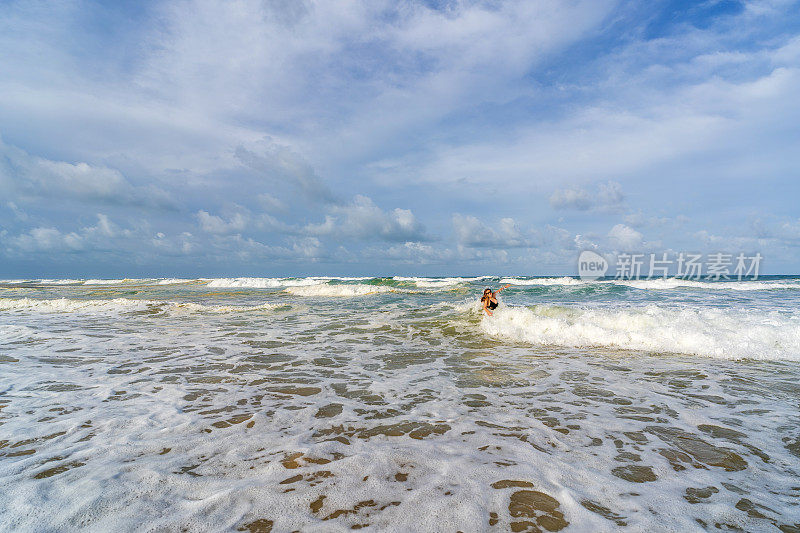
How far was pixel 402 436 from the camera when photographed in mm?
4098

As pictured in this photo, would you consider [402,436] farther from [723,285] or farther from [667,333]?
[723,285]

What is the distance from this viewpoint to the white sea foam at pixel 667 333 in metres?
8.55

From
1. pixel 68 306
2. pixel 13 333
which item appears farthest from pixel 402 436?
pixel 68 306

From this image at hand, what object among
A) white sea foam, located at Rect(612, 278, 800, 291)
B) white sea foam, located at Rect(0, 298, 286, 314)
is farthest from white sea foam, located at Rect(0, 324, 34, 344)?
white sea foam, located at Rect(612, 278, 800, 291)

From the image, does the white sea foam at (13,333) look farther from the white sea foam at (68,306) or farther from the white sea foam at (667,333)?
the white sea foam at (667,333)

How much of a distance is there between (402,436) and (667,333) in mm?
8579

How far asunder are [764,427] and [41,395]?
9371 mm

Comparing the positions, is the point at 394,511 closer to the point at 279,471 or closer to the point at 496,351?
the point at 279,471

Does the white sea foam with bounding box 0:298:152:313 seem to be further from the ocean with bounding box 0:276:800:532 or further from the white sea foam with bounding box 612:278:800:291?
the white sea foam with bounding box 612:278:800:291

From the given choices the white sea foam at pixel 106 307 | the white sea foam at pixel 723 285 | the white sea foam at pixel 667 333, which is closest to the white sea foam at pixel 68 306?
the white sea foam at pixel 106 307

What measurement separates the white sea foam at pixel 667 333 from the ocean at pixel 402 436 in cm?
9

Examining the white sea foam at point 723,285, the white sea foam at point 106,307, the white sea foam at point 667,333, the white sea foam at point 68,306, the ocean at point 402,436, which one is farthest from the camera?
the white sea foam at point 723,285

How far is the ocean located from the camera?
2771 mm

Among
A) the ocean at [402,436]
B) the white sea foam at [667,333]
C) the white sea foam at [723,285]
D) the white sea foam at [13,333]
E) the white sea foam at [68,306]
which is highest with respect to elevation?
the white sea foam at [723,285]
